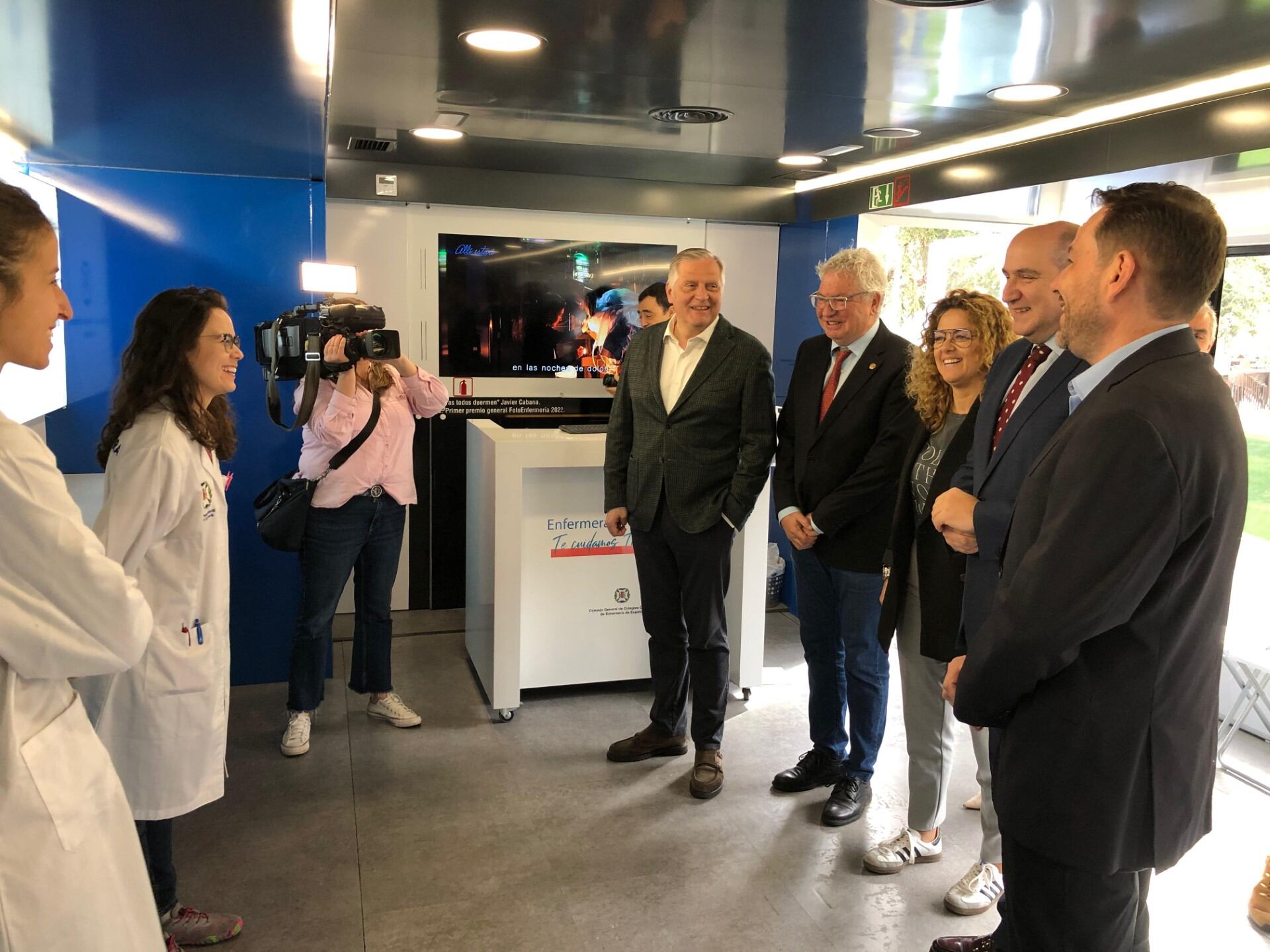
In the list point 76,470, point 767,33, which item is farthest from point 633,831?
point 76,470

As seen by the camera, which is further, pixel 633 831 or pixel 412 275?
pixel 412 275

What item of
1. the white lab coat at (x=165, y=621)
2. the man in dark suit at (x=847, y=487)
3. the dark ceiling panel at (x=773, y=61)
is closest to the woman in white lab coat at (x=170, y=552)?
the white lab coat at (x=165, y=621)

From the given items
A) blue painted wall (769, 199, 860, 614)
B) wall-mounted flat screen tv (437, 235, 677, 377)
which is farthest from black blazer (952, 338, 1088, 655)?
Answer: wall-mounted flat screen tv (437, 235, 677, 377)

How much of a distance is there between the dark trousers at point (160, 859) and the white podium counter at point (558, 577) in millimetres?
1658

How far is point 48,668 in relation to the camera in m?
1.37

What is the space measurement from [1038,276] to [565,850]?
6.86 feet

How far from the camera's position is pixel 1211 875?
9.73ft

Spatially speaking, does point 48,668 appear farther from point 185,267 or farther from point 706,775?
point 185,267

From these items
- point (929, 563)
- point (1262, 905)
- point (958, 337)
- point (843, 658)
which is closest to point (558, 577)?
point (843, 658)

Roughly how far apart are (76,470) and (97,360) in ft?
1.50

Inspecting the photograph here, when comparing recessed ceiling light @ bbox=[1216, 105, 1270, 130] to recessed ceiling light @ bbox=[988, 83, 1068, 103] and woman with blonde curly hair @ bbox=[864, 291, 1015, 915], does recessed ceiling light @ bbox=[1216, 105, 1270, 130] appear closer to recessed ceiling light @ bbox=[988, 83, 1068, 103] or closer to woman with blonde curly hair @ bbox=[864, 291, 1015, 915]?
recessed ceiling light @ bbox=[988, 83, 1068, 103]

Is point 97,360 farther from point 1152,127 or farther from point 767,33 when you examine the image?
point 1152,127

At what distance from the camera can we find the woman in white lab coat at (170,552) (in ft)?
6.92

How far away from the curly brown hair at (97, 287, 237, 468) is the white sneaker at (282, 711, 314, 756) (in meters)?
1.65
